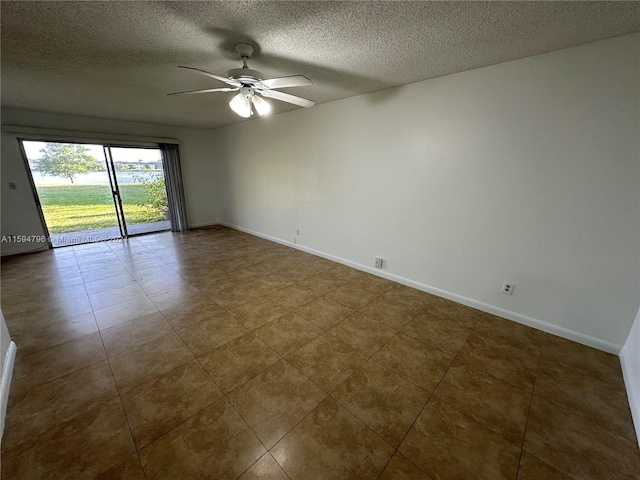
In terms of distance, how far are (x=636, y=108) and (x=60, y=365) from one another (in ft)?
14.5

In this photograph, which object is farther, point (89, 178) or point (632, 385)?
point (89, 178)

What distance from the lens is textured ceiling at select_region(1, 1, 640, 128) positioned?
55.5 inches

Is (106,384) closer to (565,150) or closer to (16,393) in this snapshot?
(16,393)

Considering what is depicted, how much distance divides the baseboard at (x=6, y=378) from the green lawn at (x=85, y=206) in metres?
3.74

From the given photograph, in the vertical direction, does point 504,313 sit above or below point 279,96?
below

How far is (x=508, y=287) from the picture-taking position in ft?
7.69

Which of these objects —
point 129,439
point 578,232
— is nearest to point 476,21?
point 578,232

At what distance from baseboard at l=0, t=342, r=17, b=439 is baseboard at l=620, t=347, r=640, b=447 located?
3507 mm

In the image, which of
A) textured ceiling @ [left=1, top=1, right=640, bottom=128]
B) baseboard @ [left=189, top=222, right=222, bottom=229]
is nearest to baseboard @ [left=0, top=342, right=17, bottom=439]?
textured ceiling @ [left=1, top=1, right=640, bottom=128]

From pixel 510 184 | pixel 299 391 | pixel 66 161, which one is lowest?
pixel 299 391

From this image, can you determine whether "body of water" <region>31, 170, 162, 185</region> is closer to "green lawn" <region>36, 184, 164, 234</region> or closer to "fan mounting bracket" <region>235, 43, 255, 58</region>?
"green lawn" <region>36, 184, 164, 234</region>

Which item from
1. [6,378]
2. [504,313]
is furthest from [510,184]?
[6,378]

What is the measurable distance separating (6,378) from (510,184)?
4.04 meters

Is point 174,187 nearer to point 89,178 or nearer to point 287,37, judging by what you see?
point 89,178
